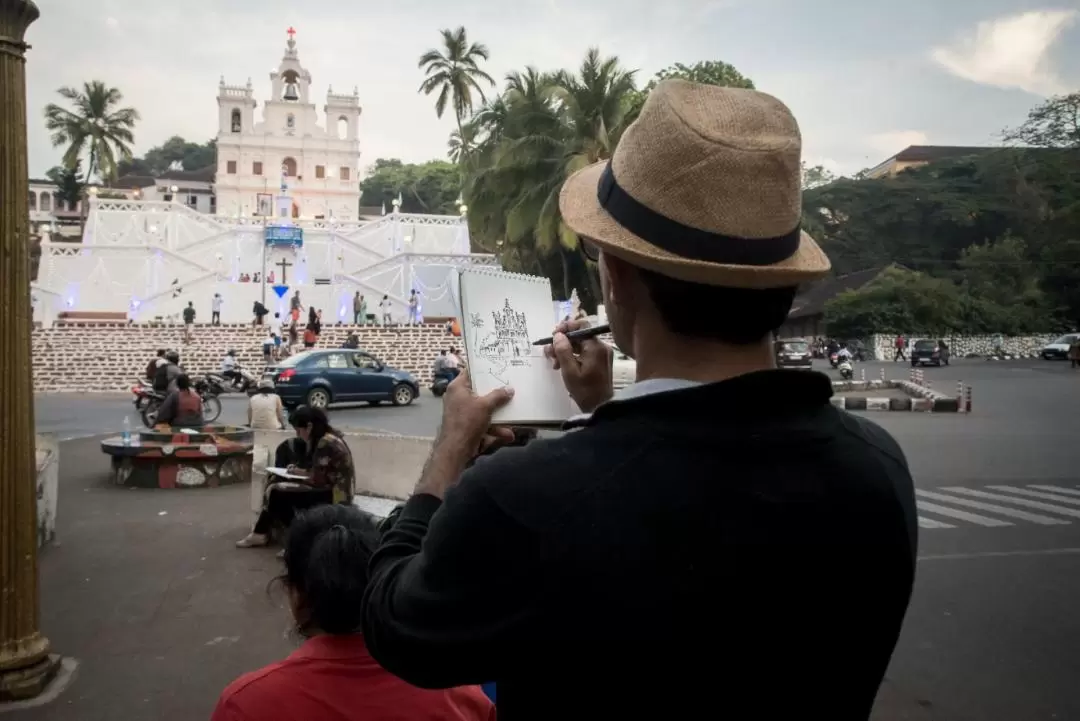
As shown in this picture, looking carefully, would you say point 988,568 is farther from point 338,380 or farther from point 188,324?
point 188,324

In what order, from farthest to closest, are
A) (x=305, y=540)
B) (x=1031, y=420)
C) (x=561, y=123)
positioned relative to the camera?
(x=561, y=123)
(x=1031, y=420)
(x=305, y=540)

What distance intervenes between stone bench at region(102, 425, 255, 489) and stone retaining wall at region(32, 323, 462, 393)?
61.8ft

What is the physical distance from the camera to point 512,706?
1.29 m

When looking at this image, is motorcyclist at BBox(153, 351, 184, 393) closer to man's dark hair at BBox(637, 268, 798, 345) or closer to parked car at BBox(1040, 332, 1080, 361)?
man's dark hair at BBox(637, 268, 798, 345)

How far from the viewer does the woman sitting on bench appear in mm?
7613

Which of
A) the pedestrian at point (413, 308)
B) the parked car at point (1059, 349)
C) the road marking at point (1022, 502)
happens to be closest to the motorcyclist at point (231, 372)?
the pedestrian at point (413, 308)

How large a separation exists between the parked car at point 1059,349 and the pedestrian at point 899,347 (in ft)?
21.5

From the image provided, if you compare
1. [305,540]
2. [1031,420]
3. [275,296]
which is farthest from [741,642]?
[275,296]

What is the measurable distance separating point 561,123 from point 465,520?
3757cm

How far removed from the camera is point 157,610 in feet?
20.6

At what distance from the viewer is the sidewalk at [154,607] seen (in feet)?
15.9

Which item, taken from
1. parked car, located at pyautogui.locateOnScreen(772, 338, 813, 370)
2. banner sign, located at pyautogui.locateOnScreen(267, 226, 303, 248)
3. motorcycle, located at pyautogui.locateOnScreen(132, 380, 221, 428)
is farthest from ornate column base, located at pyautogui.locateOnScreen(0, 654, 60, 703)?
banner sign, located at pyautogui.locateOnScreen(267, 226, 303, 248)

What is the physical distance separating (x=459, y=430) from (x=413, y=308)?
3770 cm

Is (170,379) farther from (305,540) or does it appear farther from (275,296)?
(275,296)
